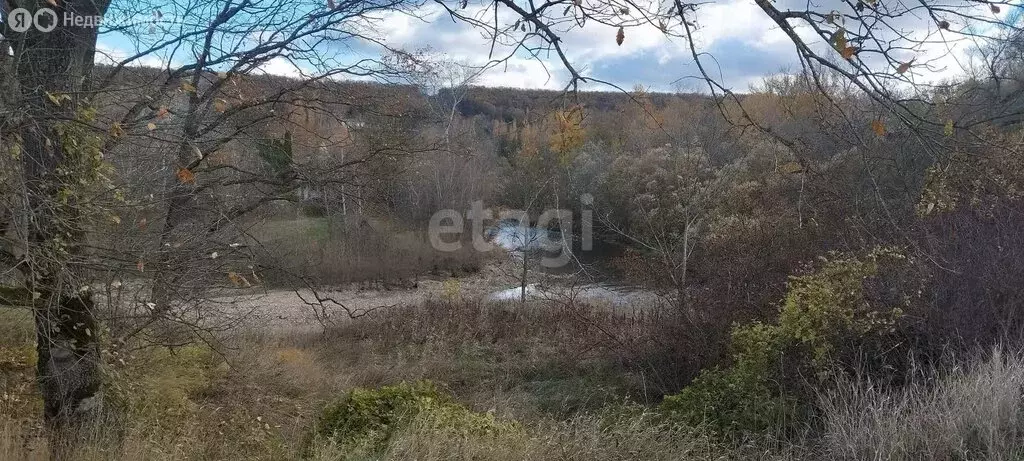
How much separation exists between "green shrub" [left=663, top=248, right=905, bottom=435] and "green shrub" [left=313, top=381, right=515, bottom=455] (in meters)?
2.30

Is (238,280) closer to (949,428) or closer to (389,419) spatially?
(389,419)

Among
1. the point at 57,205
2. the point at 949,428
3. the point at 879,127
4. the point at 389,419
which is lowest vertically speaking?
the point at 389,419

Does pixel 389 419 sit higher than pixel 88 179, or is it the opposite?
pixel 88 179

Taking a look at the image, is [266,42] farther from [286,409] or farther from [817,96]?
[817,96]

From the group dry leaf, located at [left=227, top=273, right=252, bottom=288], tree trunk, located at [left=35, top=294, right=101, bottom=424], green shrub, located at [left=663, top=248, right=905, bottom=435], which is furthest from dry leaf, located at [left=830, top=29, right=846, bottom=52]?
tree trunk, located at [left=35, top=294, right=101, bottom=424]

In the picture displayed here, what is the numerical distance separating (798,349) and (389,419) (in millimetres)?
4121

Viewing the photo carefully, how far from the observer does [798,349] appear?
6.47m

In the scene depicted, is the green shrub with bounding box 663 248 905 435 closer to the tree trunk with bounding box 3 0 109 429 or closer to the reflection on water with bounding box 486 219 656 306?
the tree trunk with bounding box 3 0 109 429

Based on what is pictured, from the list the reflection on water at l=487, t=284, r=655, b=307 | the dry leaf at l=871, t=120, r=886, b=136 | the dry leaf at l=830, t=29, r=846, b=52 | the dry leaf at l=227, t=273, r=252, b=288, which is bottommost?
the reflection on water at l=487, t=284, r=655, b=307

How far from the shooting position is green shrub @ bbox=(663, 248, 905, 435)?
595 centimetres

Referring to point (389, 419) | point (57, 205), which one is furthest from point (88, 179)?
point (389, 419)

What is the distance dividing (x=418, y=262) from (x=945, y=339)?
2312 centimetres

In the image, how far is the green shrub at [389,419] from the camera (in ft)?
15.5

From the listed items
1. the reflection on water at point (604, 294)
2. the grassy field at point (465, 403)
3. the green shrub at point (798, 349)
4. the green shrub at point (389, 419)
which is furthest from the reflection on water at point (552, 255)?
the green shrub at point (389, 419)
